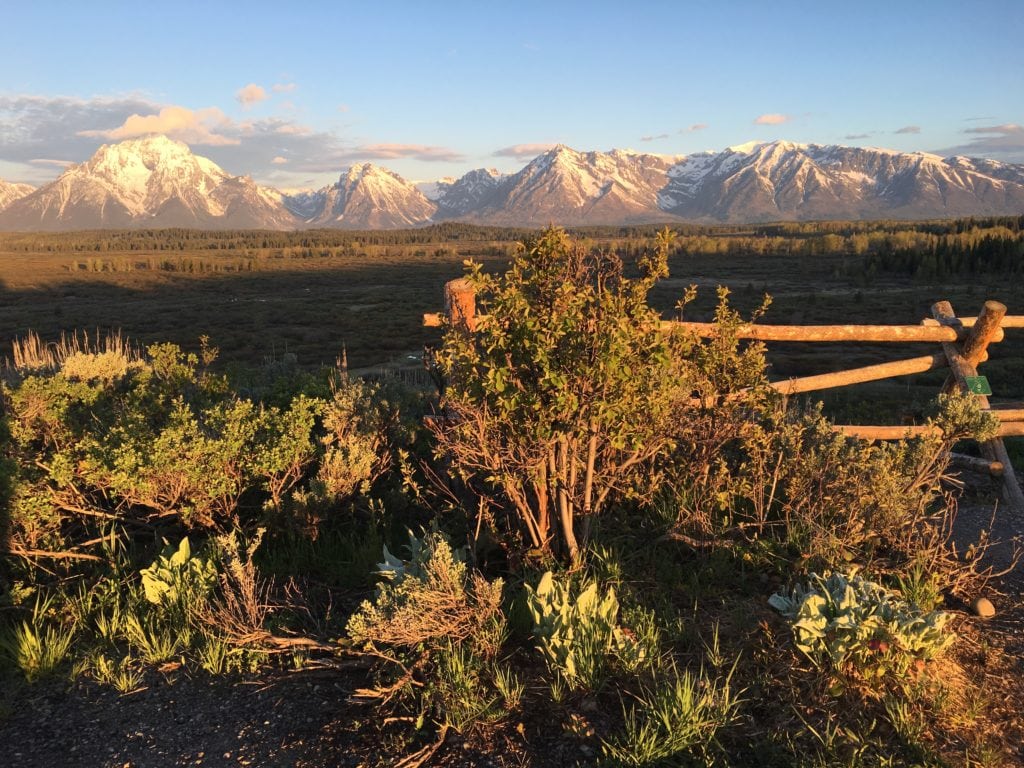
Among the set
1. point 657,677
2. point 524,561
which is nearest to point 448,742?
point 657,677

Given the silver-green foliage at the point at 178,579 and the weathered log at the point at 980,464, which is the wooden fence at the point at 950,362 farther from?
the silver-green foliage at the point at 178,579

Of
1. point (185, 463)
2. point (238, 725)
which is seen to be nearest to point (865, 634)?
point (238, 725)

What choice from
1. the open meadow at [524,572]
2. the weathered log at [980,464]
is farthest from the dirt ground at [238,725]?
the weathered log at [980,464]

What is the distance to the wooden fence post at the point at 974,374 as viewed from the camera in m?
5.63

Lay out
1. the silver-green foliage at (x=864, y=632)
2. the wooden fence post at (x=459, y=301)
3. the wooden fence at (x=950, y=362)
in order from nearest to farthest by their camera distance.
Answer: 1. the silver-green foliage at (x=864, y=632)
2. the wooden fence post at (x=459, y=301)
3. the wooden fence at (x=950, y=362)

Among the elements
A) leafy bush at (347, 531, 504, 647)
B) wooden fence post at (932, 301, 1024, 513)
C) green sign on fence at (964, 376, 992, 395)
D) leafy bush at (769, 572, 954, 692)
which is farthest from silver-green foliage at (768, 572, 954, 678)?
green sign on fence at (964, 376, 992, 395)

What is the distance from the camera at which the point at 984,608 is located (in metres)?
3.34

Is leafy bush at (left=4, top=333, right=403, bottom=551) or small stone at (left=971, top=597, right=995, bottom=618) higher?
leafy bush at (left=4, top=333, right=403, bottom=551)

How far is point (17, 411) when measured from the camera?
17.7ft

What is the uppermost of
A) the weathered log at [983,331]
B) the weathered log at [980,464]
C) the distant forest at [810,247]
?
the distant forest at [810,247]

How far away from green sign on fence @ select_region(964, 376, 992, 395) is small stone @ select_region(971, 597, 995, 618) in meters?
3.00

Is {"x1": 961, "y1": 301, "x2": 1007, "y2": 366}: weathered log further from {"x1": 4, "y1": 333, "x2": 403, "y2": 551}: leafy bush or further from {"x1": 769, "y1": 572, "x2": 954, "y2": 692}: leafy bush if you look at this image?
{"x1": 4, "y1": 333, "x2": 403, "y2": 551}: leafy bush

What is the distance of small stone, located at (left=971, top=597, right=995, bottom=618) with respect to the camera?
11.0ft

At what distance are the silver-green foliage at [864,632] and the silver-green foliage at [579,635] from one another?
27.5 inches
